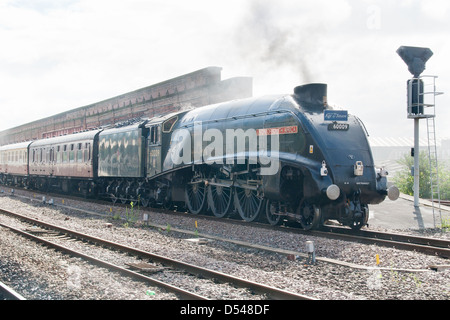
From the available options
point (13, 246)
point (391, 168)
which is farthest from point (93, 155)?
point (391, 168)

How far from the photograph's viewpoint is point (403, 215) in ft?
46.6

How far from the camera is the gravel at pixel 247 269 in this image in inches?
232

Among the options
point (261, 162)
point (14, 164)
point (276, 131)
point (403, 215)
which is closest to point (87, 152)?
point (261, 162)

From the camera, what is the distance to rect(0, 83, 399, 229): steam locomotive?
10.6 m

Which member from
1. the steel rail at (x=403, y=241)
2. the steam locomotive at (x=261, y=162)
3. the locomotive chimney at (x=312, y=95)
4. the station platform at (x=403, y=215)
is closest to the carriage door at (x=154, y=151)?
the steam locomotive at (x=261, y=162)

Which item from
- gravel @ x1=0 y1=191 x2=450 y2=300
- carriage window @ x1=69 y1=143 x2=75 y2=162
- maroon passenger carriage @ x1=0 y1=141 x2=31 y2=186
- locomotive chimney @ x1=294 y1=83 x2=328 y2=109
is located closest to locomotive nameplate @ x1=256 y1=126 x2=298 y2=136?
locomotive chimney @ x1=294 y1=83 x2=328 y2=109

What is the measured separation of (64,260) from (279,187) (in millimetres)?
4964

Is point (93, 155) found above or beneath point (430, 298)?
above

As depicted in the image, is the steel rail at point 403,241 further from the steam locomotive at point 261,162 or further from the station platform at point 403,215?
the station platform at point 403,215

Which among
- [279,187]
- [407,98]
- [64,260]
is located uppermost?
[407,98]

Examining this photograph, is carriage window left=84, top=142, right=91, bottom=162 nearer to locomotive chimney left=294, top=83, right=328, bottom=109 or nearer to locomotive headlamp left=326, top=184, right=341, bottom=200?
locomotive chimney left=294, top=83, right=328, bottom=109

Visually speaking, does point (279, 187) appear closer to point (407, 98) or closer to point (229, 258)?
point (229, 258)

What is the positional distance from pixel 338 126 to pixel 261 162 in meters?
2.01
